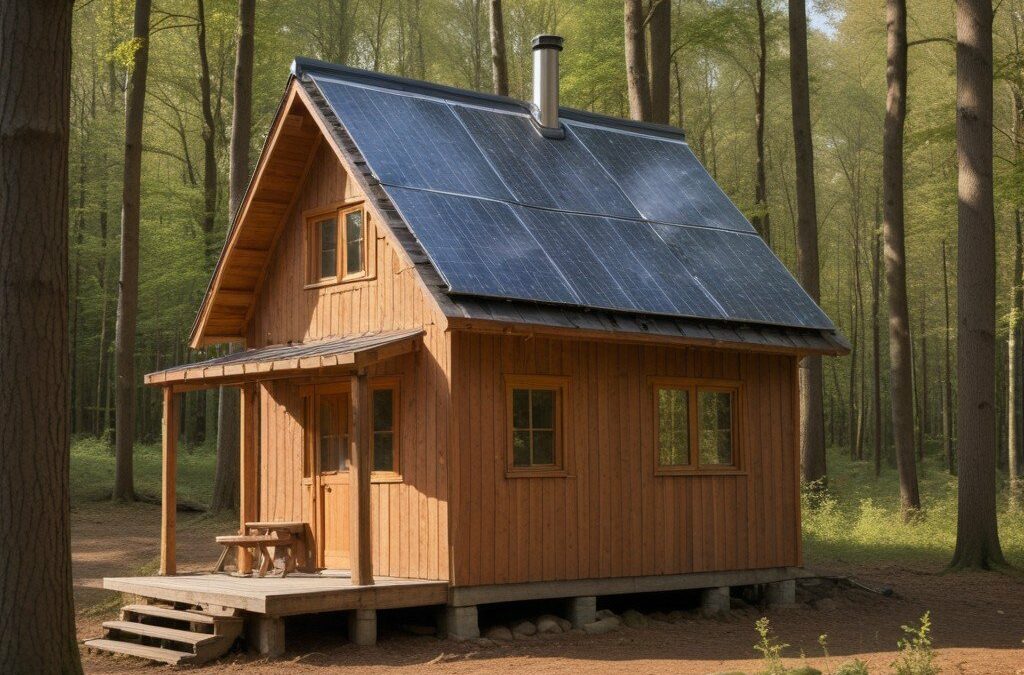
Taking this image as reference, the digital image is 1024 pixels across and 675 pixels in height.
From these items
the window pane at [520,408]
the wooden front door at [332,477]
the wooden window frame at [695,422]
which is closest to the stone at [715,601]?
the wooden window frame at [695,422]

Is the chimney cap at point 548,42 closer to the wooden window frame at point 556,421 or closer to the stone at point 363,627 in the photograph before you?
the wooden window frame at point 556,421

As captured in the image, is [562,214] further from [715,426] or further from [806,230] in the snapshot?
[806,230]

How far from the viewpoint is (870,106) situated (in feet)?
124

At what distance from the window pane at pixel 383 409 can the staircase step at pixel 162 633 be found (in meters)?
2.96

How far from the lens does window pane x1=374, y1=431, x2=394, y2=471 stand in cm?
1302

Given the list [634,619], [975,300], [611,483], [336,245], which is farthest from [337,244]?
[975,300]

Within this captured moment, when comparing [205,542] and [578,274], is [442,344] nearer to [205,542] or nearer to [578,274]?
[578,274]

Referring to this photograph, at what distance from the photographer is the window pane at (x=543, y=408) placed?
1288 centimetres

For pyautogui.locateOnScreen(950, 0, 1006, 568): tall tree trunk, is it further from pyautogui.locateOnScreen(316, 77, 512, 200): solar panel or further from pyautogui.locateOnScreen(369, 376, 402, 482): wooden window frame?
pyautogui.locateOnScreen(369, 376, 402, 482): wooden window frame

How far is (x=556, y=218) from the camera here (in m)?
14.1

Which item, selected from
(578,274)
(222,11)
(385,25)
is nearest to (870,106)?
(385,25)

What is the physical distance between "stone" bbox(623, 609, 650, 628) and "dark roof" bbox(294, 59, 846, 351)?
10.8 feet

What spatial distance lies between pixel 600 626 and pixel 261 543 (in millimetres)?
4025

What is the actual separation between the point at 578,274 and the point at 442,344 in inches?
75.4
